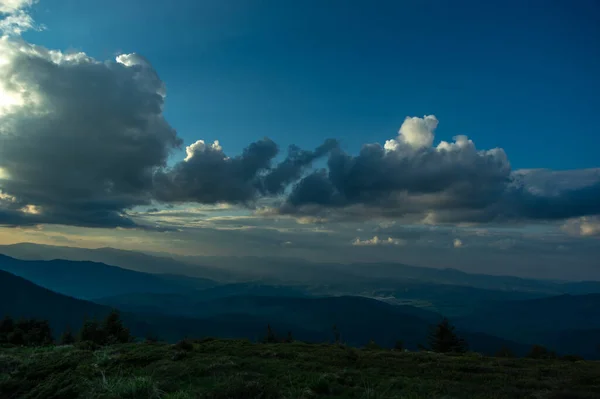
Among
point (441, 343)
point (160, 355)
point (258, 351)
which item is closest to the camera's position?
point (160, 355)

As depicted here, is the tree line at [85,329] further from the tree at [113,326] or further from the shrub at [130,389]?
the shrub at [130,389]

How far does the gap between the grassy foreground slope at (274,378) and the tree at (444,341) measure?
58.9m

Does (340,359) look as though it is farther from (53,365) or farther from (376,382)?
(53,365)

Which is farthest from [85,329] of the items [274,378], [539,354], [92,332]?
[539,354]

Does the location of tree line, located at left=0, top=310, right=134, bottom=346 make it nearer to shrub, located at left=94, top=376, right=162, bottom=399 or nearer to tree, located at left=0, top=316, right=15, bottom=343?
tree, located at left=0, top=316, right=15, bottom=343

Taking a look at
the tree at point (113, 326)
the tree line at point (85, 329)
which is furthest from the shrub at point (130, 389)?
the tree at point (113, 326)

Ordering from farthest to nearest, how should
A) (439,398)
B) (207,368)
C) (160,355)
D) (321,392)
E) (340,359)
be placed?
1. (340,359)
2. (160,355)
3. (207,368)
4. (321,392)
5. (439,398)

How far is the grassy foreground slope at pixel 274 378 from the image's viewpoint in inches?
498

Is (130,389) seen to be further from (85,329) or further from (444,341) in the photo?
(444,341)

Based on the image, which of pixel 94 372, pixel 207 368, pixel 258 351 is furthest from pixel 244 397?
pixel 258 351

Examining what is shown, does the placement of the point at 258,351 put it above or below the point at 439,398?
below

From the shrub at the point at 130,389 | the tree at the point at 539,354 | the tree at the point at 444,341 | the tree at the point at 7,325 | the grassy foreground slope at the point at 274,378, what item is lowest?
the tree at the point at 444,341

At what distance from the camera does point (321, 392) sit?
13.0m

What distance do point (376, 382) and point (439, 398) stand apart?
489 cm
